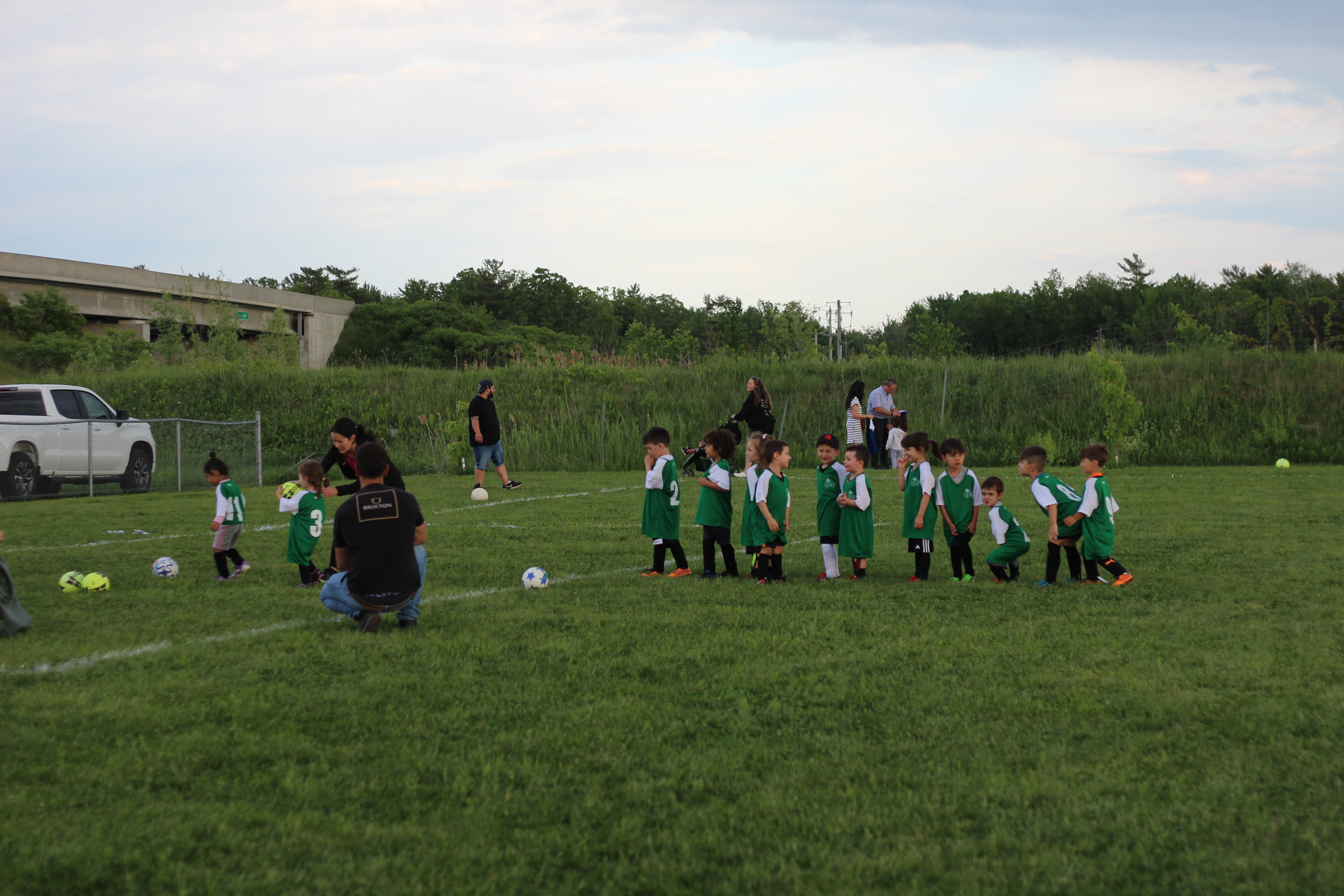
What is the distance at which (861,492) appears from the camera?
7.72 meters

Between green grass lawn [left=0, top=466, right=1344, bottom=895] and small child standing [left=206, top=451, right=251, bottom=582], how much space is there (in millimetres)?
637

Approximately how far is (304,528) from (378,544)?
6.69 ft

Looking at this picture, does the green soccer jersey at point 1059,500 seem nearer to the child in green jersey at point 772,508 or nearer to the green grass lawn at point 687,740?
the green grass lawn at point 687,740

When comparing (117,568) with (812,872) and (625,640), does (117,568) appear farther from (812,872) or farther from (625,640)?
Result: (812,872)

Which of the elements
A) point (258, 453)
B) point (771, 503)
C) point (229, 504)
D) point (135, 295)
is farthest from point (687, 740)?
point (135, 295)

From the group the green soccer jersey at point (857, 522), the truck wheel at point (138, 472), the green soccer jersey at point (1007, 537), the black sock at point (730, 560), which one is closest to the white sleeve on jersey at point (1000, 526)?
the green soccer jersey at point (1007, 537)

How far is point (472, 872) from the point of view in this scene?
115 inches

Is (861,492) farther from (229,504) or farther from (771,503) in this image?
(229,504)

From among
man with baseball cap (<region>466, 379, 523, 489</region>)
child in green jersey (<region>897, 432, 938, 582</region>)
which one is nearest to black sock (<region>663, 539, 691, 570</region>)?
child in green jersey (<region>897, 432, 938, 582</region>)

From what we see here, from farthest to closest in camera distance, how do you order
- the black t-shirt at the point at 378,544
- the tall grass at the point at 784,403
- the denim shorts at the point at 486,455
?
the tall grass at the point at 784,403 < the denim shorts at the point at 486,455 < the black t-shirt at the point at 378,544

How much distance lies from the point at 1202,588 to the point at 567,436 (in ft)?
57.7

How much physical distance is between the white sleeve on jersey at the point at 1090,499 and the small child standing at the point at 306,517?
5768 mm

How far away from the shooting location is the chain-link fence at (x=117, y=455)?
16.0m

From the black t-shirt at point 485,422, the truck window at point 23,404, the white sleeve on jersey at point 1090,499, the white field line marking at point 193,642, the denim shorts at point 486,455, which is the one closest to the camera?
the white field line marking at point 193,642
